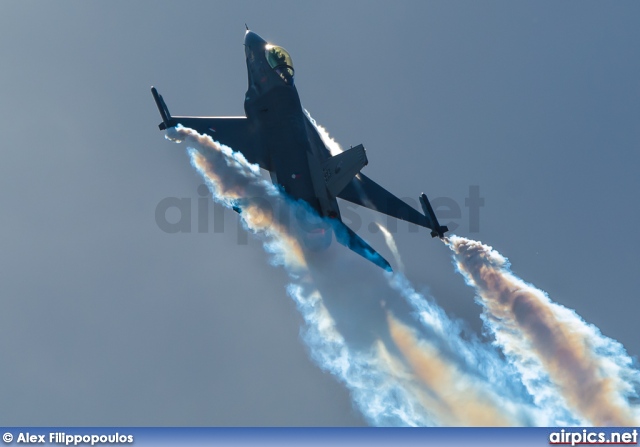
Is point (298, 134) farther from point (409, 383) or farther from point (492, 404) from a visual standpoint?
point (492, 404)

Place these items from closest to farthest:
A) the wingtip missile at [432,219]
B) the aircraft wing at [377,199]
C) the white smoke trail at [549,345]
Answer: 1. the white smoke trail at [549,345]
2. the wingtip missile at [432,219]
3. the aircraft wing at [377,199]

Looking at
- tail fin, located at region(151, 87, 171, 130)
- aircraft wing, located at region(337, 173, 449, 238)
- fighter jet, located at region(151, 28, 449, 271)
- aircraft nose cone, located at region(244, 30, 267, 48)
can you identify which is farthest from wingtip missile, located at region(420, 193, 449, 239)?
tail fin, located at region(151, 87, 171, 130)

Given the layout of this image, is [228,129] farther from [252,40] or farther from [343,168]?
[343,168]

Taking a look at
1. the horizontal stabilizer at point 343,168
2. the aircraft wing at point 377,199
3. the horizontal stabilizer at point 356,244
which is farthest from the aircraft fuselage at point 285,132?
the aircraft wing at point 377,199

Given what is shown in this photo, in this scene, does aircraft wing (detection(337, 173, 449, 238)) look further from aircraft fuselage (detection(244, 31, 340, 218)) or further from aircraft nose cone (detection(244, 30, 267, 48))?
aircraft nose cone (detection(244, 30, 267, 48))

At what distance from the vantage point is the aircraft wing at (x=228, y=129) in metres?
54.4

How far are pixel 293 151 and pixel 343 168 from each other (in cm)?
324

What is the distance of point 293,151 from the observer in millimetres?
51938

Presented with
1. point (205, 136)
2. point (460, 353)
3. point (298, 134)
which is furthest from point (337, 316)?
point (205, 136)

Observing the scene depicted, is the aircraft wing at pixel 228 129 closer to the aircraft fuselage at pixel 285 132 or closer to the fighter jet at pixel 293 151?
the fighter jet at pixel 293 151

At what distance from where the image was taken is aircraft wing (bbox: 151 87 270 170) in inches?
2143

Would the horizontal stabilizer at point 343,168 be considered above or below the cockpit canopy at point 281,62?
below

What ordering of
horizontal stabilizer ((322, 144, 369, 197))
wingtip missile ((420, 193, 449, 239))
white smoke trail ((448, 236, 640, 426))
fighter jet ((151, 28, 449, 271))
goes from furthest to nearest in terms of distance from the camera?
wingtip missile ((420, 193, 449, 239)), horizontal stabilizer ((322, 144, 369, 197)), fighter jet ((151, 28, 449, 271)), white smoke trail ((448, 236, 640, 426))

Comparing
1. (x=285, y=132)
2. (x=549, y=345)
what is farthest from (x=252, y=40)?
(x=549, y=345)
